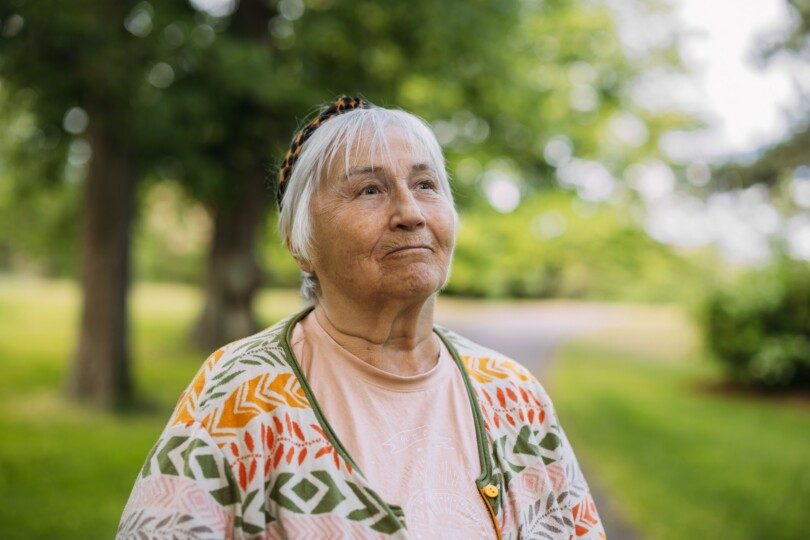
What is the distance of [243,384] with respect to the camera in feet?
4.90

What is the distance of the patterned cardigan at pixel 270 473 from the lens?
4.50 feet

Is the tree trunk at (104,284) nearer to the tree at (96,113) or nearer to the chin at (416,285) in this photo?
the tree at (96,113)

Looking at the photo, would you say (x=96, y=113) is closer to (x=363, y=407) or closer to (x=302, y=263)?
(x=302, y=263)

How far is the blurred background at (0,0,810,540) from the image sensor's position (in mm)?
7113

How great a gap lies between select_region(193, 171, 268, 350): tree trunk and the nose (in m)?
10.0

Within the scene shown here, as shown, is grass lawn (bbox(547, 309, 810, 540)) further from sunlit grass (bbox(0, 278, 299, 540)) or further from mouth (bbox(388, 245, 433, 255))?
mouth (bbox(388, 245, 433, 255))

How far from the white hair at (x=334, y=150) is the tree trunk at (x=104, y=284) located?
762cm

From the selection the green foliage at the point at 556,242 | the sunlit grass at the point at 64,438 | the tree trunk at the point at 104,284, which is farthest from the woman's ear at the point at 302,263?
the green foliage at the point at 556,242

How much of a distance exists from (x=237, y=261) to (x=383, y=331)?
10.5m

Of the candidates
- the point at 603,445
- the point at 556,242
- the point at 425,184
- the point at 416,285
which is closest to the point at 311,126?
the point at 425,184

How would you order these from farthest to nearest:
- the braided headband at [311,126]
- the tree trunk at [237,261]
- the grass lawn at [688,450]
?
1. the tree trunk at [237,261]
2. the grass lawn at [688,450]
3. the braided headband at [311,126]

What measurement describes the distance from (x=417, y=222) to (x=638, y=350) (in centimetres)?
2124

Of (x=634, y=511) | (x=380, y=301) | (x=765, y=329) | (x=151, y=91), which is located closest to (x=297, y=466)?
(x=380, y=301)

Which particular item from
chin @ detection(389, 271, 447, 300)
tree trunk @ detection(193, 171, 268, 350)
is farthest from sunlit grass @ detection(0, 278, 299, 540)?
chin @ detection(389, 271, 447, 300)
